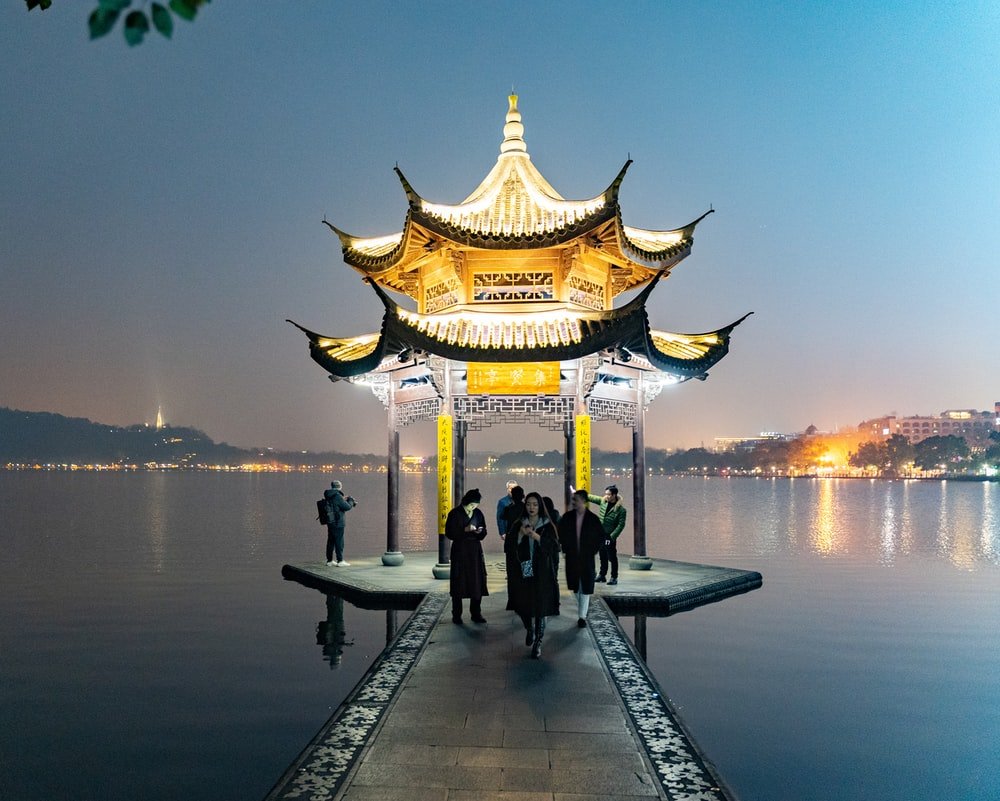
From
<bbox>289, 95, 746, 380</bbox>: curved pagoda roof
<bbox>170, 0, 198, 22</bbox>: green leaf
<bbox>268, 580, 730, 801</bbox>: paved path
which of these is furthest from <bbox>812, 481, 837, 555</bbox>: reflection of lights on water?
<bbox>170, 0, 198, 22</bbox>: green leaf

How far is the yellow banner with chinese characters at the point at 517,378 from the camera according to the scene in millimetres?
13906

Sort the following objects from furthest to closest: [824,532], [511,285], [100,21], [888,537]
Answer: [824,532], [888,537], [511,285], [100,21]

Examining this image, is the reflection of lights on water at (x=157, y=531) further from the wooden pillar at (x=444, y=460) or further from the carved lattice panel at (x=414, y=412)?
the wooden pillar at (x=444, y=460)

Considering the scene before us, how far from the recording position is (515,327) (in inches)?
543

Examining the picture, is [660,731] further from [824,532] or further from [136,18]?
[824,532]

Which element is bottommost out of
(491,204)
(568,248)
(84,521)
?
(84,521)

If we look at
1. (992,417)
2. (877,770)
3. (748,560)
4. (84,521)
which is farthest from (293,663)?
(992,417)

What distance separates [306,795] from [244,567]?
18.3m

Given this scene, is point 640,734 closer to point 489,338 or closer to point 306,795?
point 306,795

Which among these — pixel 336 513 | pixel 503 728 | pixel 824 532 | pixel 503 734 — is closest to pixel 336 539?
pixel 336 513

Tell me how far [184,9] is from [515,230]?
468 inches

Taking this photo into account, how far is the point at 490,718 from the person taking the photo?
6000mm

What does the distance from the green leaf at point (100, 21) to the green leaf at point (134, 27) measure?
0.14ft

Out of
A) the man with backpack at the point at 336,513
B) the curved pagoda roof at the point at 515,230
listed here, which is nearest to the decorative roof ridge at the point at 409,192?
the curved pagoda roof at the point at 515,230
